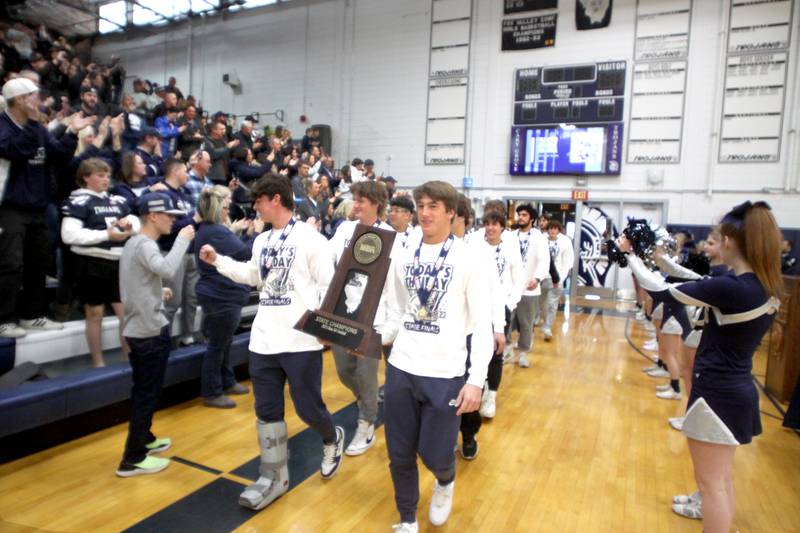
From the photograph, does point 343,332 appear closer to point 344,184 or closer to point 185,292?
point 185,292

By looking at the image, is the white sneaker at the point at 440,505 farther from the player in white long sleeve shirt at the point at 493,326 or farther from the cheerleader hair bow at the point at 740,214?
the cheerleader hair bow at the point at 740,214

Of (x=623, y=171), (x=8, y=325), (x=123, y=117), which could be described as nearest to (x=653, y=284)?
(x=8, y=325)

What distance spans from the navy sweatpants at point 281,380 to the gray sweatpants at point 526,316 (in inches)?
117

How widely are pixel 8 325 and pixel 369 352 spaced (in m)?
2.91

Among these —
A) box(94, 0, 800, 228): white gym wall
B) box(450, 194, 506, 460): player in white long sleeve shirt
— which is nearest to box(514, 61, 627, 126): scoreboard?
box(94, 0, 800, 228): white gym wall

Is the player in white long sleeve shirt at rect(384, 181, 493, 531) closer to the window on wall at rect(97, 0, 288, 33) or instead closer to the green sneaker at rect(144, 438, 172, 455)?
the green sneaker at rect(144, 438, 172, 455)

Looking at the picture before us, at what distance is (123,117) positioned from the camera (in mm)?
4973

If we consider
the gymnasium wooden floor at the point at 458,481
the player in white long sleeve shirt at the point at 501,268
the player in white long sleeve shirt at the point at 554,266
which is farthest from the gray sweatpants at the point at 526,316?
the player in white long sleeve shirt at the point at 554,266

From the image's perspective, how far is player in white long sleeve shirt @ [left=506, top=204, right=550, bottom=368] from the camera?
502 cm

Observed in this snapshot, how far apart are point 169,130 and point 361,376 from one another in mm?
5875

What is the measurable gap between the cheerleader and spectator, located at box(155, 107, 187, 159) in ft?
21.5

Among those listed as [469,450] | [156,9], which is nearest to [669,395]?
[469,450]

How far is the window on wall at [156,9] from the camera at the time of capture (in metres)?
14.6

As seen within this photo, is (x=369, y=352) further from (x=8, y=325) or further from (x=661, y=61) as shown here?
(x=661, y=61)
